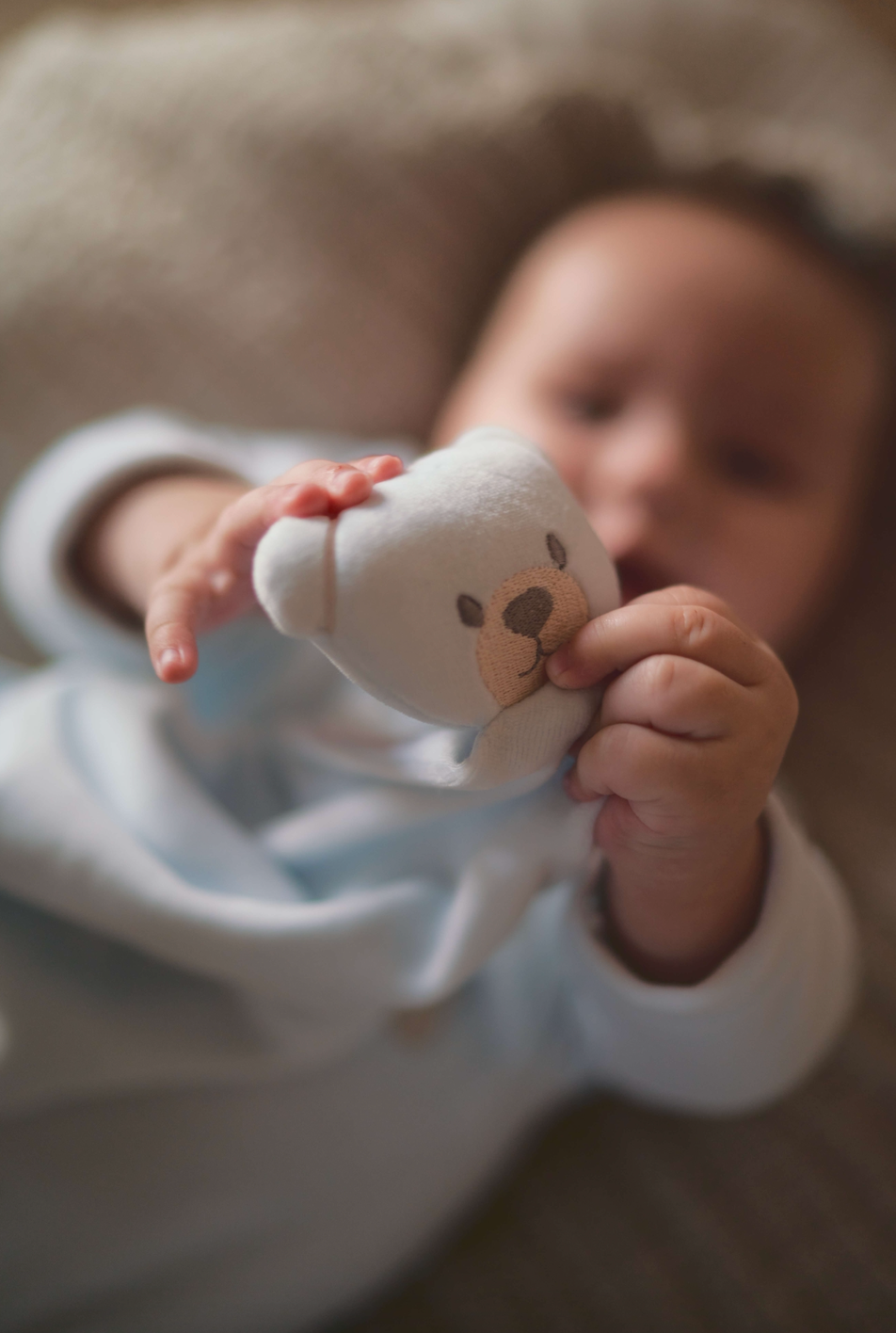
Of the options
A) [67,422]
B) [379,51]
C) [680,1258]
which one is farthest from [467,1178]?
[379,51]

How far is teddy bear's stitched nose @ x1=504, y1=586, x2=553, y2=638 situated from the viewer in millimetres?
352

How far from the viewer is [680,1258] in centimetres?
68

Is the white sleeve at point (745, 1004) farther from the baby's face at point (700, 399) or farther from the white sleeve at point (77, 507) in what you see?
the white sleeve at point (77, 507)

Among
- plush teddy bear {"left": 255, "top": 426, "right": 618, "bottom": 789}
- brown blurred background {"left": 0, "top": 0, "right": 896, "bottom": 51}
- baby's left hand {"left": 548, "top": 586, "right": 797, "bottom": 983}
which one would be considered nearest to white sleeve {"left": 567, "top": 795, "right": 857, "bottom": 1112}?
baby's left hand {"left": 548, "top": 586, "right": 797, "bottom": 983}

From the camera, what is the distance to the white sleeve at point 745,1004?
20.6 inches

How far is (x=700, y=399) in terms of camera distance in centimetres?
68

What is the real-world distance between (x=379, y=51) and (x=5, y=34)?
0.53 m

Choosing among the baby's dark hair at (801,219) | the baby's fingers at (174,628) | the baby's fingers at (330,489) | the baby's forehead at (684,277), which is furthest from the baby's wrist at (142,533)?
the baby's dark hair at (801,219)

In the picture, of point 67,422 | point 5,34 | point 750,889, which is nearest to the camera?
point 750,889

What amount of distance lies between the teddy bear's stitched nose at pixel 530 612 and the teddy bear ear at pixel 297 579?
0.08 metres

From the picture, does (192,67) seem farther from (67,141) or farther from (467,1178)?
(467,1178)

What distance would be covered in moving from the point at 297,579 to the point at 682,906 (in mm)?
302

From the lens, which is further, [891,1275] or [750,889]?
[891,1275]

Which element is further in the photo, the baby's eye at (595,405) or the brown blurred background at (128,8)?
the brown blurred background at (128,8)
